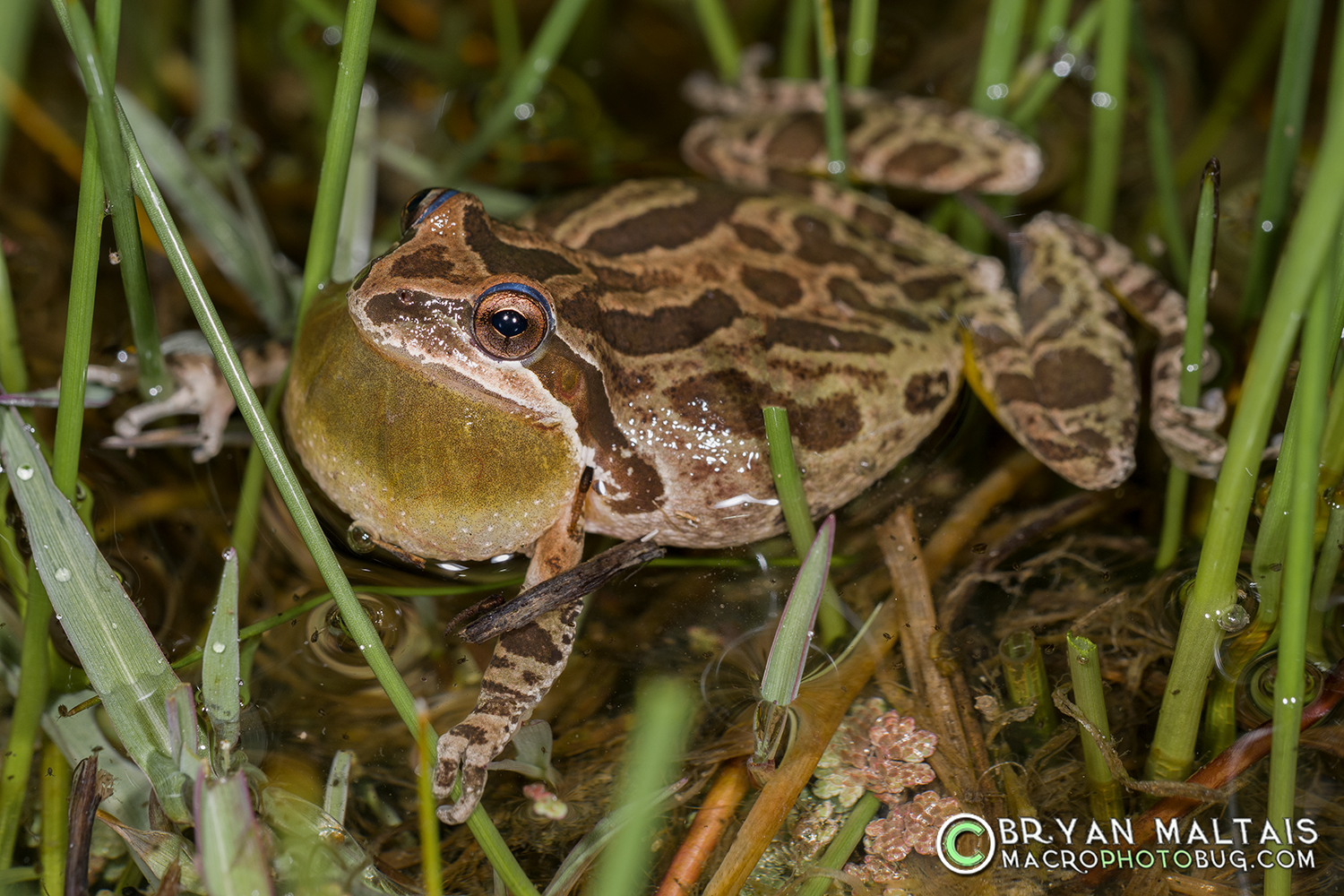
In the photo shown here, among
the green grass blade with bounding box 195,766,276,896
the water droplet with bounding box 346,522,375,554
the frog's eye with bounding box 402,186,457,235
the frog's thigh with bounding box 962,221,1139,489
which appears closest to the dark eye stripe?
the frog's eye with bounding box 402,186,457,235

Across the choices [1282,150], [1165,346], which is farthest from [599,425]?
[1282,150]

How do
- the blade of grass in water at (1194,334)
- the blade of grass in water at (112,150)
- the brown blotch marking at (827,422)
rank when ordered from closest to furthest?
the blade of grass in water at (112,150), the blade of grass in water at (1194,334), the brown blotch marking at (827,422)

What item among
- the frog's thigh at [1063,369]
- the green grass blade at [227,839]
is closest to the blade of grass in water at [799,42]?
the frog's thigh at [1063,369]

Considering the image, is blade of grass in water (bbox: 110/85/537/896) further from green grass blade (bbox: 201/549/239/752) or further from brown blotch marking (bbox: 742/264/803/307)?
brown blotch marking (bbox: 742/264/803/307)

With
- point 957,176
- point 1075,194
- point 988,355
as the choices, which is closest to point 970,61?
point 1075,194

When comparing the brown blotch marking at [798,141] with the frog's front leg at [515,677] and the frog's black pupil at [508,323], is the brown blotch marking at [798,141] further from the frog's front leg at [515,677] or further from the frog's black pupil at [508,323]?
the frog's black pupil at [508,323]

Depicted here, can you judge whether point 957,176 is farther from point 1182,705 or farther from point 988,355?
point 1182,705

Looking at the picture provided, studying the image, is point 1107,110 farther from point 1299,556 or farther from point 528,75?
point 1299,556
